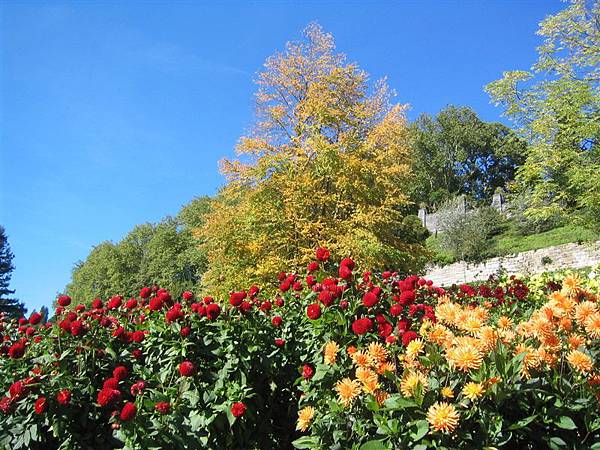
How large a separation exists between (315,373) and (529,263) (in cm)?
2143

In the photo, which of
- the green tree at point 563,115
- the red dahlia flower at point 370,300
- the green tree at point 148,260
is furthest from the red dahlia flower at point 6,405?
the green tree at point 148,260

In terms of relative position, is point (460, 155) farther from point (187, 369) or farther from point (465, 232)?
point (187, 369)

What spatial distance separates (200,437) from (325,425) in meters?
0.89

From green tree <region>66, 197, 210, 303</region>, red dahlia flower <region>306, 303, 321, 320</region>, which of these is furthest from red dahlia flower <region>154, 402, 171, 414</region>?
green tree <region>66, 197, 210, 303</region>

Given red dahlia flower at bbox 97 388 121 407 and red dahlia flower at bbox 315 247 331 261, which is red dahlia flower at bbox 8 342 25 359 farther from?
red dahlia flower at bbox 315 247 331 261

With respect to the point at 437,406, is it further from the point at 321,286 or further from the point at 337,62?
the point at 337,62

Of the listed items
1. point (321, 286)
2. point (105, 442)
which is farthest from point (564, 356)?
point (105, 442)

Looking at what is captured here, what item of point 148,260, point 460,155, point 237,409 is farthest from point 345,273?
point 460,155

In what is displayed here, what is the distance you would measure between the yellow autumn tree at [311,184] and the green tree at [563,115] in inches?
212

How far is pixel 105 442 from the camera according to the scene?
3.04m

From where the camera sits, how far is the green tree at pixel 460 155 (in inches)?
1978

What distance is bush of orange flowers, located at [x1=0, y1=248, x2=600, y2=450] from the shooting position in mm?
2018

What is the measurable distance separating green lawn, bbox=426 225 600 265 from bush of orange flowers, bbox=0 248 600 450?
858 inches

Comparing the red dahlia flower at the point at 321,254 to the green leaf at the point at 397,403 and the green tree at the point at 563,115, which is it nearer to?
the green leaf at the point at 397,403
